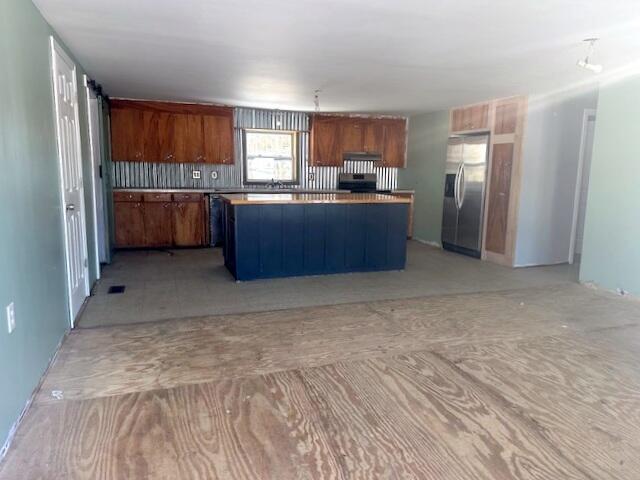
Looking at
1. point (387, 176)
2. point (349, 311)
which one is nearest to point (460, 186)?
point (387, 176)

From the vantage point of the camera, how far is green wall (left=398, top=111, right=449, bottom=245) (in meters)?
7.01

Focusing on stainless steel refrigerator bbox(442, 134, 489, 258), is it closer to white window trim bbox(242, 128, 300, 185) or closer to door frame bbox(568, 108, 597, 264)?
door frame bbox(568, 108, 597, 264)

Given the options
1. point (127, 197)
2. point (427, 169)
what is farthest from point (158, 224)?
point (427, 169)

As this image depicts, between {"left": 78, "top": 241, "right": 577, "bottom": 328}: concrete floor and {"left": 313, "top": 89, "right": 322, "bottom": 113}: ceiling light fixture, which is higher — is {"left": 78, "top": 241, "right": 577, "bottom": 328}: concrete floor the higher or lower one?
the lower one

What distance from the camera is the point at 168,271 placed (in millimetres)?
5180

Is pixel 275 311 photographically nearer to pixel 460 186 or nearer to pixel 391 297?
pixel 391 297

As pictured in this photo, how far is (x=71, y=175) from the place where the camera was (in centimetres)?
358

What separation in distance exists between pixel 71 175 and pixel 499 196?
4.92 metres

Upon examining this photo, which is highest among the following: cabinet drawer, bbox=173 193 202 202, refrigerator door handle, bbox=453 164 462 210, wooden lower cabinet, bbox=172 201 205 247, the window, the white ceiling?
the white ceiling

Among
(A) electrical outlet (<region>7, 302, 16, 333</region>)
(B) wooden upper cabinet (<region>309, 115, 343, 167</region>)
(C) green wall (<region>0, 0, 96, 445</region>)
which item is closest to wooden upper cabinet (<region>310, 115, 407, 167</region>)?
(B) wooden upper cabinet (<region>309, 115, 343, 167</region>)

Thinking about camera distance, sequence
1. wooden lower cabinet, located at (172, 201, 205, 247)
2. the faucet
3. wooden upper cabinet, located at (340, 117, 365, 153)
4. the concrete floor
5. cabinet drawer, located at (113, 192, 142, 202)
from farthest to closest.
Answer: wooden upper cabinet, located at (340, 117, 365, 153) → the faucet → wooden lower cabinet, located at (172, 201, 205, 247) → cabinet drawer, located at (113, 192, 142, 202) → the concrete floor

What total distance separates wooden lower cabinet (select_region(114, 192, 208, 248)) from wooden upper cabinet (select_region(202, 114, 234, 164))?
2.47 ft

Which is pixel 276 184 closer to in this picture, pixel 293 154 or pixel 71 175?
pixel 293 154

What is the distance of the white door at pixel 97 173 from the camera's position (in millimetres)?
4827
